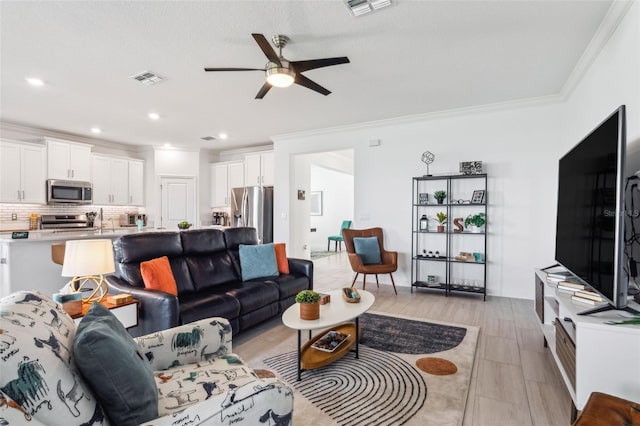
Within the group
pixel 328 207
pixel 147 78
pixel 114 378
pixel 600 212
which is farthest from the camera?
pixel 328 207

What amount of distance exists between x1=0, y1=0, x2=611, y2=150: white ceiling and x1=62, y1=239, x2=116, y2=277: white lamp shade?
→ 66.7 inches

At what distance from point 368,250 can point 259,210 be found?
2.65 meters

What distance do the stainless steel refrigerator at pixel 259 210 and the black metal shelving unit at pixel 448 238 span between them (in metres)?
2.89

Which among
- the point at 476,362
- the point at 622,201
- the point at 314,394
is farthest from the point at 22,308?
the point at 476,362

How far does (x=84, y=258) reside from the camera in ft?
7.08

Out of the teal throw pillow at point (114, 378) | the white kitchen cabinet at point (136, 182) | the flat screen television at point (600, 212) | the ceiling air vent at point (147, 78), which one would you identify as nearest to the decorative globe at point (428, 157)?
the flat screen television at point (600, 212)

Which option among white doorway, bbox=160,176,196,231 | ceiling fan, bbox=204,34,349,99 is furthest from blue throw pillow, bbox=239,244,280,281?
white doorway, bbox=160,176,196,231

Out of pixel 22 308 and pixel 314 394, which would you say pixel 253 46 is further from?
pixel 314 394

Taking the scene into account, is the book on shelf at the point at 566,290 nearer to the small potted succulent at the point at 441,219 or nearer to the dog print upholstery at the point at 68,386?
the dog print upholstery at the point at 68,386

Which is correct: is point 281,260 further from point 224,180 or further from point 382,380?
point 224,180

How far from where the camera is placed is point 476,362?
2.58 m

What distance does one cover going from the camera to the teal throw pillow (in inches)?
41.4

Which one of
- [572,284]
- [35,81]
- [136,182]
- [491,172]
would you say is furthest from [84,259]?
[136,182]

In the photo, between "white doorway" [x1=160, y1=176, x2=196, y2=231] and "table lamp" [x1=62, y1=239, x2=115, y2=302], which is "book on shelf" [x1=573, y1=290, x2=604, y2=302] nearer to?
"table lamp" [x1=62, y1=239, x2=115, y2=302]
